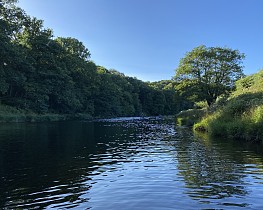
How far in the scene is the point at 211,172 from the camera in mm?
11602

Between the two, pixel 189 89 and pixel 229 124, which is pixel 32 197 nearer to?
pixel 229 124

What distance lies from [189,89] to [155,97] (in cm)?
9377

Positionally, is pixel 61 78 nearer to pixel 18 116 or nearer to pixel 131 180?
pixel 18 116

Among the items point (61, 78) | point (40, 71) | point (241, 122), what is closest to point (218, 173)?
point (241, 122)

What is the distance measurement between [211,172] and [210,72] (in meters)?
45.3

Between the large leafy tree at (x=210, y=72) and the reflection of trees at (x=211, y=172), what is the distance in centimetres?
3759

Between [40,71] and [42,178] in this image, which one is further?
[40,71]

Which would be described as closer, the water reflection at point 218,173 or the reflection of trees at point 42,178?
the reflection of trees at point 42,178

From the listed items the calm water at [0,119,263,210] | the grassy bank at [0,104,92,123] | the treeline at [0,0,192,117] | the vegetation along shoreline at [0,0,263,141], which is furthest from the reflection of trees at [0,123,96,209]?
the treeline at [0,0,192,117]

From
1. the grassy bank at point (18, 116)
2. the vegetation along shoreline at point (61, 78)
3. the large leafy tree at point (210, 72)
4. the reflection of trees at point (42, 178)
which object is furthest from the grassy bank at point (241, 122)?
the grassy bank at point (18, 116)

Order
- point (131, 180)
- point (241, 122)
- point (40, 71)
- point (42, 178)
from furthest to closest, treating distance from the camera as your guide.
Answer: point (40, 71)
point (241, 122)
point (42, 178)
point (131, 180)

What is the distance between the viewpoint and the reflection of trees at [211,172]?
28.9ft

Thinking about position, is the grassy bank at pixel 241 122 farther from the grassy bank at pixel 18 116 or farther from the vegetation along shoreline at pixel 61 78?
the grassy bank at pixel 18 116

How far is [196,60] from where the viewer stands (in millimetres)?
55188
